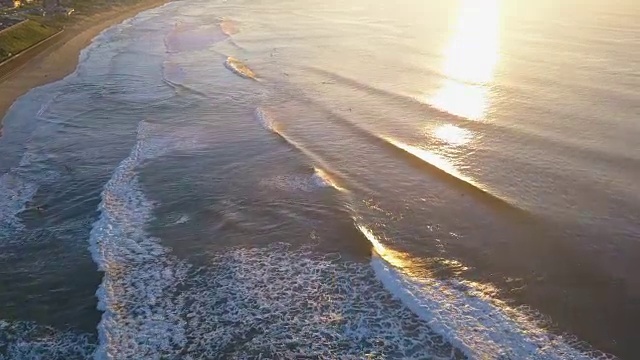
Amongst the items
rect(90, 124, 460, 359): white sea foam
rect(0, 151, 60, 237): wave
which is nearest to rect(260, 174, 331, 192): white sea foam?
rect(90, 124, 460, 359): white sea foam

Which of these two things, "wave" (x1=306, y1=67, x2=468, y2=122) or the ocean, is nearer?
the ocean

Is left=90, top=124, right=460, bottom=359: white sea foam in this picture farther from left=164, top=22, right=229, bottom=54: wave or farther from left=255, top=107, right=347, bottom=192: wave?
left=164, top=22, right=229, bottom=54: wave

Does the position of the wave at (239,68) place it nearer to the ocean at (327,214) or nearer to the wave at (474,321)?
the ocean at (327,214)

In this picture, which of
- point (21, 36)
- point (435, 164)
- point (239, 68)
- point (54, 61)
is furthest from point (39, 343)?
point (21, 36)

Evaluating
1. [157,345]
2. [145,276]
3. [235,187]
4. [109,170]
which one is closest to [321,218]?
[235,187]

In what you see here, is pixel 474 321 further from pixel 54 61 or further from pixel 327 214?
pixel 54 61

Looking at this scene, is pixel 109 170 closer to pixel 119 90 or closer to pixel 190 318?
pixel 190 318
